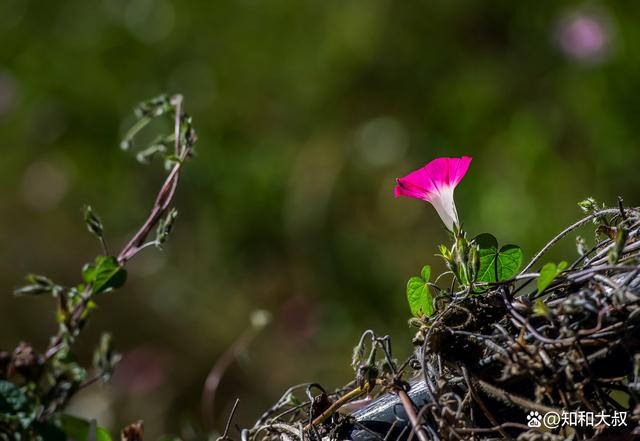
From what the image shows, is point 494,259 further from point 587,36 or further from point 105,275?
point 587,36

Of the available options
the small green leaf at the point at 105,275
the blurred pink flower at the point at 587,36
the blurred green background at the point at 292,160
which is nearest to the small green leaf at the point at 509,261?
the small green leaf at the point at 105,275

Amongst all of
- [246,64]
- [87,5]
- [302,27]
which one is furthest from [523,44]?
[87,5]

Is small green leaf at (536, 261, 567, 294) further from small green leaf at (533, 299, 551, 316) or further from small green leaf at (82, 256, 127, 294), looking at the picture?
small green leaf at (82, 256, 127, 294)

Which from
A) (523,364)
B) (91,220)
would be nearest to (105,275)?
(91,220)

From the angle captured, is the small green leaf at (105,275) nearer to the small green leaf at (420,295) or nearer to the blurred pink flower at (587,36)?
the small green leaf at (420,295)

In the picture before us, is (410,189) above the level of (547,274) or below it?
above

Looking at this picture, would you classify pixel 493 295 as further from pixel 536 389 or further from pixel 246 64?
pixel 246 64

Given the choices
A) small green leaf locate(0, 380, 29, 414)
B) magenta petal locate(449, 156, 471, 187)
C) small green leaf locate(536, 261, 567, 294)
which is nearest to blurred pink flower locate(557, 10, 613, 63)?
magenta petal locate(449, 156, 471, 187)
